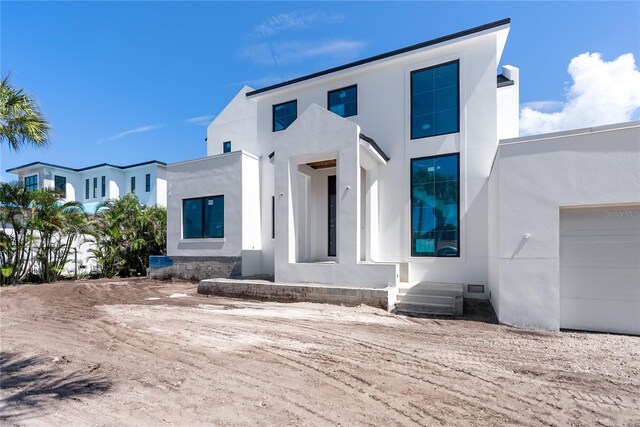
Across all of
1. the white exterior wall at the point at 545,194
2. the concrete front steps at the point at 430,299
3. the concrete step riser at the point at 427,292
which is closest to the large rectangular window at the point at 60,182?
the concrete step riser at the point at 427,292

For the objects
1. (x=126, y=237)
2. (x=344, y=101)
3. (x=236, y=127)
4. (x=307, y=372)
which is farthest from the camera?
(x=236, y=127)

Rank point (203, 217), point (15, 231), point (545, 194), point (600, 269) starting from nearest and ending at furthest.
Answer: point (600, 269) < point (545, 194) < point (15, 231) < point (203, 217)

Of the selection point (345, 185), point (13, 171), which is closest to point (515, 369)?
point (345, 185)

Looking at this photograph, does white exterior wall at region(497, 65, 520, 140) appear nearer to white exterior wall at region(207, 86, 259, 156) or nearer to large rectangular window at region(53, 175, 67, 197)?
white exterior wall at region(207, 86, 259, 156)

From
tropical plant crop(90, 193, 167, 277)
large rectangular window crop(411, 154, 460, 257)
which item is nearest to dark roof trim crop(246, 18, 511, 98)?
large rectangular window crop(411, 154, 460, 257)

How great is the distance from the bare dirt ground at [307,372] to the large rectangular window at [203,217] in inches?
228

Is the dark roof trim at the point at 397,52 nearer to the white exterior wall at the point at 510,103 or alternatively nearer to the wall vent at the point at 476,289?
the white exterior wall at the point at 510,103

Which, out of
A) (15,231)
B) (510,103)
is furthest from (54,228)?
(510,103)

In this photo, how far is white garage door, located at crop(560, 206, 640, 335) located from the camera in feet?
20.1

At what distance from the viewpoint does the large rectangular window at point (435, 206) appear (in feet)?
33.0

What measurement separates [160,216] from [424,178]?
45.3 feet

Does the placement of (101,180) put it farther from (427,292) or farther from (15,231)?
(427,292)

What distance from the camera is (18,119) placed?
802cm

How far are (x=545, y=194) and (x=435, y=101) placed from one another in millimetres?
5268
